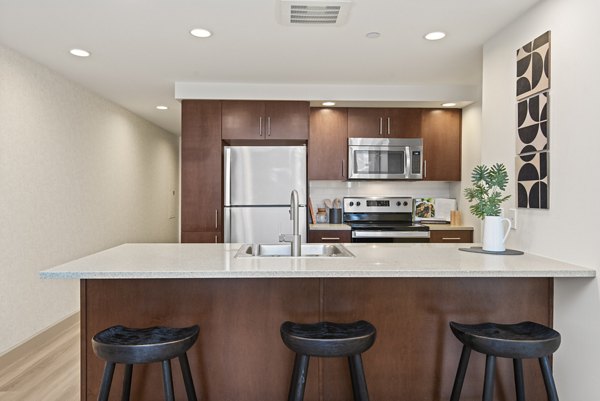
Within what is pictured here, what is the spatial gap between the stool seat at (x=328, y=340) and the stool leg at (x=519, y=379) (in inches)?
27.6

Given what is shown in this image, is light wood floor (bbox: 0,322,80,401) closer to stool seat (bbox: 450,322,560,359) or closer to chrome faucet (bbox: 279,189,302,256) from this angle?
chrome faucet (bbox: 279,189,302,256)

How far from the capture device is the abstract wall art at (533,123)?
2.19 m

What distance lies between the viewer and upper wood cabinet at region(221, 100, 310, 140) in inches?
163

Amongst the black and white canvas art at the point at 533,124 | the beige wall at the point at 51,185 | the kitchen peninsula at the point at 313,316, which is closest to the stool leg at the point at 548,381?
the kitchen peninsula at the point at 313,316

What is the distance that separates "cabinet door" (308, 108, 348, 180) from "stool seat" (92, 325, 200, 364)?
2955 millimetres

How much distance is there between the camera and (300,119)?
165 inches

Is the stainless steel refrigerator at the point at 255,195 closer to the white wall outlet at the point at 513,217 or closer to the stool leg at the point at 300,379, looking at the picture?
the white wall outlet at the point at 513,217

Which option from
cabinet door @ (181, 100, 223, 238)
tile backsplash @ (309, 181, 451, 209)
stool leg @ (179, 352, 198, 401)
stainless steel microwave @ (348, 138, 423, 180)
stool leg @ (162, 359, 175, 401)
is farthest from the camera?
tile backsplash @ (309, 181, 451, 209)

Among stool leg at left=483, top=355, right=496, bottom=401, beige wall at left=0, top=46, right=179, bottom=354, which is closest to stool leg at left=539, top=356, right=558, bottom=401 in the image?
stool leg at left=483, top=355, right=496, bottom=401

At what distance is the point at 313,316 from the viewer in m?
2.05

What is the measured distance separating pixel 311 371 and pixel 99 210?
3.39 metres

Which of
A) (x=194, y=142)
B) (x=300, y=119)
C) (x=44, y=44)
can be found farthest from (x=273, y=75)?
(x=44, y=44)

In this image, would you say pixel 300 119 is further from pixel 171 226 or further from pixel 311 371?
pixel 171 226

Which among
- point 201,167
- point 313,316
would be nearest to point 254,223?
point 201,167
